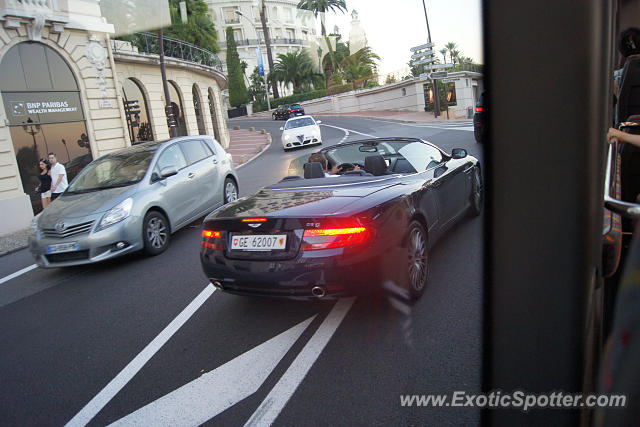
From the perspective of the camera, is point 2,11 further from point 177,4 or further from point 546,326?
point 177,4

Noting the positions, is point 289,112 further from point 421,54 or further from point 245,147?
point 245,147

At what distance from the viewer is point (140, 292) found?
5.13 meters

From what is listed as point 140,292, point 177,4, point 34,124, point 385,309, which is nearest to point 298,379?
point 385,309

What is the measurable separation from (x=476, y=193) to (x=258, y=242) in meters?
3.55

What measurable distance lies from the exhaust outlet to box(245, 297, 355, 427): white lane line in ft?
1.11

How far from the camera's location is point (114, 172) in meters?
7.21

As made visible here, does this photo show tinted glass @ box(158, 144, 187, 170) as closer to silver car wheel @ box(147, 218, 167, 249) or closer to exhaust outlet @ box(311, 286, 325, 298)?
silver car wheel @ box(147, 218, 167, 249)

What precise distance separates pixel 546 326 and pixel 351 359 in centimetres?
194

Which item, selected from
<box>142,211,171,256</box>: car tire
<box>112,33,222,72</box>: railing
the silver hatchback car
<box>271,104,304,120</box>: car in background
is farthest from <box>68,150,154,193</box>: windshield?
<box>271,104,304,120</box>: car in background

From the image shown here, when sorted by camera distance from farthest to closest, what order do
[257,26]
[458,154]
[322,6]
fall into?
[257,26], [322,6], [458,154]

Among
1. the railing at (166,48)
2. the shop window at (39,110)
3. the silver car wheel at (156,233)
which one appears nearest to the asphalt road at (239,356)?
the silver car wheel at (156,233)

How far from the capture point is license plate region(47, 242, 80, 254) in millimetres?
5902

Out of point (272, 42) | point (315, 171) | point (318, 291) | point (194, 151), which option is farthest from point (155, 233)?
point (272, 42)

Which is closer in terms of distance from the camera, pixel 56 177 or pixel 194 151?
pixel 194 151
